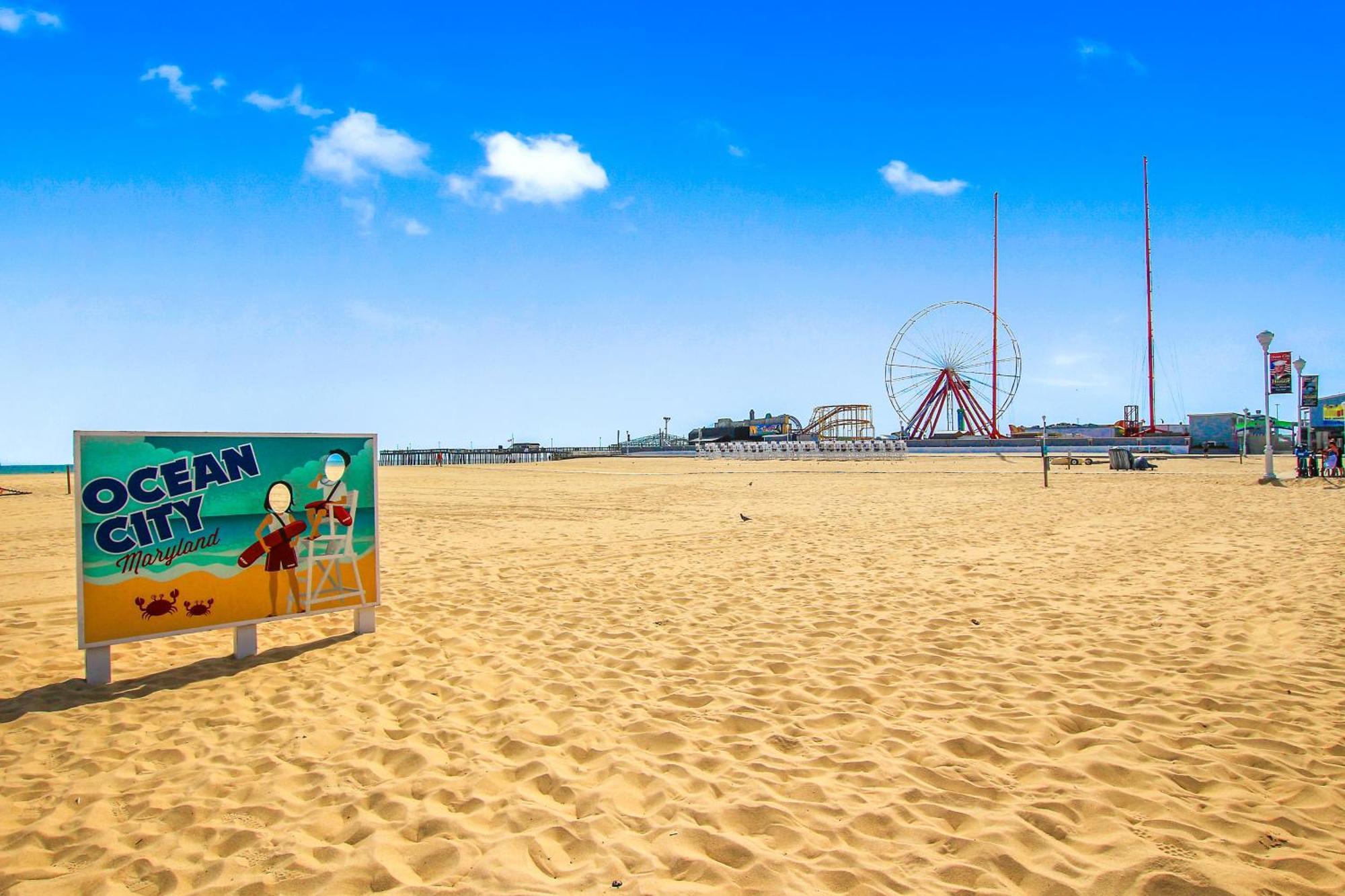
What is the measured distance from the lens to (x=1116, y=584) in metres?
8.17

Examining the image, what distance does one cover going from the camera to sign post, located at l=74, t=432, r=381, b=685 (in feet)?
16.7

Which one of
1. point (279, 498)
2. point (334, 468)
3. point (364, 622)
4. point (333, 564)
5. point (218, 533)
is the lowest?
point (364, 622)

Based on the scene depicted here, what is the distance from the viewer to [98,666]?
17.0 feet

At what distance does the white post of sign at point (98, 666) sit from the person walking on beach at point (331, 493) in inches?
60.3

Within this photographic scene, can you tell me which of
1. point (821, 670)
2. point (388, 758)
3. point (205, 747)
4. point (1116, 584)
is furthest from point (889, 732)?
point (1116, 584)

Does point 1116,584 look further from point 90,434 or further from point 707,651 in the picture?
point 90,434

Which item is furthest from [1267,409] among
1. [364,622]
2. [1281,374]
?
[364,622]

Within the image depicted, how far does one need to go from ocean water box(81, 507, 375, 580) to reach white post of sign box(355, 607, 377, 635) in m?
1.09

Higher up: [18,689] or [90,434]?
[90,434]

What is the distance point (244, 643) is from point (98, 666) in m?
0.93

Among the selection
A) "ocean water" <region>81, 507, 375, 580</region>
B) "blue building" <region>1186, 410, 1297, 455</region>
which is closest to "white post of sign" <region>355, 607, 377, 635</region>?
"ocean water" <region>81, 507, 375, 580</region>

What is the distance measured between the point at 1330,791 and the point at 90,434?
7.55m

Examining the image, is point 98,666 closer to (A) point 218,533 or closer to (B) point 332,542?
(A) point 218,533

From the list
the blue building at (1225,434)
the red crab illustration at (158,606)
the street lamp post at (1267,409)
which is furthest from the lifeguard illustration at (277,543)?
the blue building at (1225,434)
